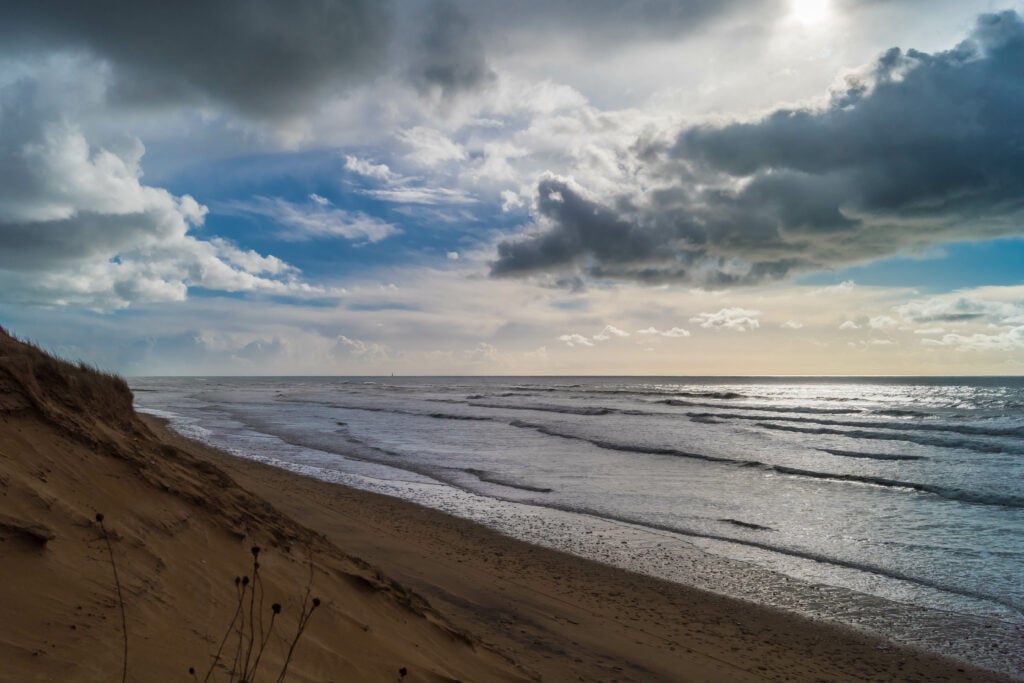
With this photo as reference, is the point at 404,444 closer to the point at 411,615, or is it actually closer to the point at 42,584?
the point at 411,615

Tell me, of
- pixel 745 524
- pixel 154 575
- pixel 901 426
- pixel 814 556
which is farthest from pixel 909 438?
pixel 154 575

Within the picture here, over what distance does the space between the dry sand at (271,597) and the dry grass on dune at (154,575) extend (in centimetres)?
2

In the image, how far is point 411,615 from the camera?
18.8ft

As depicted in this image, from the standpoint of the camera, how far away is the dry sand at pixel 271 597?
135 inches

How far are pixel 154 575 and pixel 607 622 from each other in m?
5.79

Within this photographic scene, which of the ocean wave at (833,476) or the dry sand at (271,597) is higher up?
the dry sand at (271,597)

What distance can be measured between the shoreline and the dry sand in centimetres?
3

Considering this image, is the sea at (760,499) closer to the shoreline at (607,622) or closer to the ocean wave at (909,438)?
the ocean wave at (909,438)

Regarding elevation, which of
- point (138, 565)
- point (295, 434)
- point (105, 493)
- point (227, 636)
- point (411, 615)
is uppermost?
point (105, 493)

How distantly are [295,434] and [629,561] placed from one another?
24.4 meters

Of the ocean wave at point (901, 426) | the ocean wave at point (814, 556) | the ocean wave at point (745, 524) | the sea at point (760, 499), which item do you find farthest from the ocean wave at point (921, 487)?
the ocean wave at point (901, 426)

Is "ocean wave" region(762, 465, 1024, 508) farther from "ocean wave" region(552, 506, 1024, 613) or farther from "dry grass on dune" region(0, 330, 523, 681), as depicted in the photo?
"dry grass on dune" region(0, 330, 523, 681)

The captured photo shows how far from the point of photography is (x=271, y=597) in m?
Result: 4.79

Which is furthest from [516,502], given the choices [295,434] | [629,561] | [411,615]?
[295,434]
